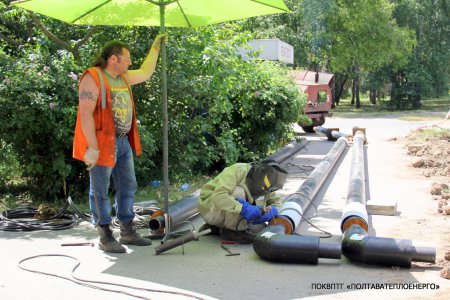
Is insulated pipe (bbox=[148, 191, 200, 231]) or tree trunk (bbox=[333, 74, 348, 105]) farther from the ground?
tree trunk (bbox=[333, 74, 348, 105])

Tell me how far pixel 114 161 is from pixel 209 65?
390 centimetres

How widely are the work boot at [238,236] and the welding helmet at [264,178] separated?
432 mm

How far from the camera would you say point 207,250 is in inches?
233

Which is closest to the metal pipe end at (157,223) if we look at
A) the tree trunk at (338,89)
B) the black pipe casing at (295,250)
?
the black pipe casing at (295,250)

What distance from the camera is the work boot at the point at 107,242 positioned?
19.0 ft

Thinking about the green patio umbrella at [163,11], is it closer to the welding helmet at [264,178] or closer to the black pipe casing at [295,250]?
the welding helmet at [264,178]

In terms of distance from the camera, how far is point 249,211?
594 cm

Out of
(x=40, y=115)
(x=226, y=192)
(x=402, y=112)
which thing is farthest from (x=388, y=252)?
(x=402, y=112)

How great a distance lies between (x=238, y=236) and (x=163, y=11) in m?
2.55

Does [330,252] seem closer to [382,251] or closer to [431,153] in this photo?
[382,251]

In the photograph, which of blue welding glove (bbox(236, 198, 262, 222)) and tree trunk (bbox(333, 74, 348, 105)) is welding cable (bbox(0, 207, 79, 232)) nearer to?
blue welding glove (bbox(236, 198, 262, 222))

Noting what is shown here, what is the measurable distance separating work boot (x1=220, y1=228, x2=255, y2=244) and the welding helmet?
432 millimetres

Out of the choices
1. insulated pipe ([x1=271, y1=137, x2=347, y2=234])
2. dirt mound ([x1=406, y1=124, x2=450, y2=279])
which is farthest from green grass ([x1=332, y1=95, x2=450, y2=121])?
insulated pipe ([x1=271, y1=137, x2=347, y2=234])

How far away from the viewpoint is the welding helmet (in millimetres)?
5930
